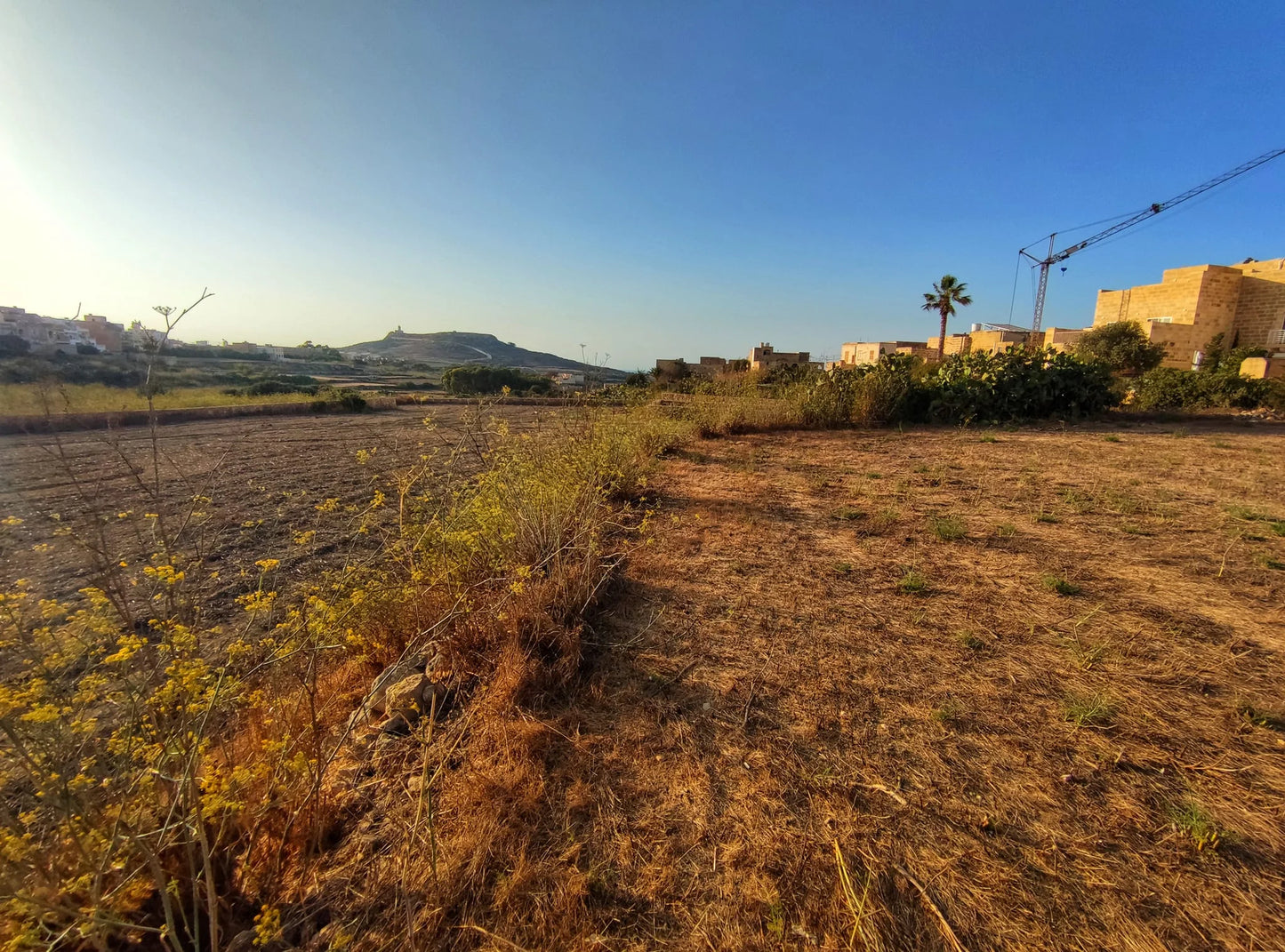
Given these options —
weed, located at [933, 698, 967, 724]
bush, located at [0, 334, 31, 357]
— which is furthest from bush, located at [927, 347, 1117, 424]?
bush, located at [0, 334, 31, 357]

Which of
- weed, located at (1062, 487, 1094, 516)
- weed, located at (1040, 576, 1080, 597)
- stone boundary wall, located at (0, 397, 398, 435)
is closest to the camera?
weed, located at (1040, 576, 1080, 597)

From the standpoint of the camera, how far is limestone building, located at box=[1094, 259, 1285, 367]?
19.7 meters

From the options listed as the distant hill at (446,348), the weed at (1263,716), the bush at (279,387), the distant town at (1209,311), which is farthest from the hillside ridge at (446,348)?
the weed at (1263,716)

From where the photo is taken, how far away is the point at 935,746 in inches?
68.8

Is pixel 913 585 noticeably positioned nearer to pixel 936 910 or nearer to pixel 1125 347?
pixel 936 910

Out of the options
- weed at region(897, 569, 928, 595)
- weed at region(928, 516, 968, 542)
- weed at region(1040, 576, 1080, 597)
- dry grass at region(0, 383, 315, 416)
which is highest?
dry grass at region(0, 383, 315, 416)

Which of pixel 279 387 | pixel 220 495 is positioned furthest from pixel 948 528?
pixel 279 387

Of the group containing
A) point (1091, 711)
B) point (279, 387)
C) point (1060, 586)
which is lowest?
point (1091, 711)

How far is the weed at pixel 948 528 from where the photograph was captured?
3.66 m

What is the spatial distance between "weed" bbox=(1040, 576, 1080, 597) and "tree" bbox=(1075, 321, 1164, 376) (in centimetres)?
2003

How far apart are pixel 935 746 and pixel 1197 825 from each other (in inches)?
25.0

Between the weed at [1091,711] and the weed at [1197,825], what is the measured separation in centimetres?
35

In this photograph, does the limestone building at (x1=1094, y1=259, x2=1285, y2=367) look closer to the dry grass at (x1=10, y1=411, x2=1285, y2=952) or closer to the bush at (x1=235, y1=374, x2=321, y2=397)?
the dry grass at (x1=10, y1=411, x2=1285, y2=952)

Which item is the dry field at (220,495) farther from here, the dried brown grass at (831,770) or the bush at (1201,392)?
the bush at (1201,392)
